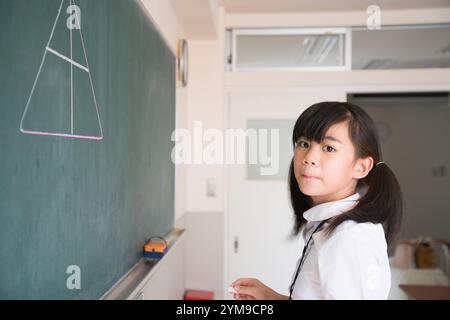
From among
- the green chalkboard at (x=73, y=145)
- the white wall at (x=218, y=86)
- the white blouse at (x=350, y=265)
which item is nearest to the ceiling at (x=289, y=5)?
the white wall at (x=218, y=86)

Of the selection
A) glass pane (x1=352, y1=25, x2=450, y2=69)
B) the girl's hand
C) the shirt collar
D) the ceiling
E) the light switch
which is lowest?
the girl's hand

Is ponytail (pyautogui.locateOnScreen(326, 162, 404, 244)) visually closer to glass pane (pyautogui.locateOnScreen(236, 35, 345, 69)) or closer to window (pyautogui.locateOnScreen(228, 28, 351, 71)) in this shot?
glass pane (pyautogui.locateOnScreen(236, 35, 345, 69))

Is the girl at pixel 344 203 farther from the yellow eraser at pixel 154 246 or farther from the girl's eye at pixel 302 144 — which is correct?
the yellow eraser at pixel 154 246

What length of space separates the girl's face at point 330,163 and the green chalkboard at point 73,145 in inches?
16.4

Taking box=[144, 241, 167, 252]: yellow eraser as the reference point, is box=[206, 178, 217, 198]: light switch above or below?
above

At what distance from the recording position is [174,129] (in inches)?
61.5

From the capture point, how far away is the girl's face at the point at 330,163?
40cm

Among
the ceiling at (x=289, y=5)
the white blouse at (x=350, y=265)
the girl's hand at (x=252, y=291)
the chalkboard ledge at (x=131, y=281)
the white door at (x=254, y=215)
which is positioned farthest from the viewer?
the white door at (x=254, y=215)

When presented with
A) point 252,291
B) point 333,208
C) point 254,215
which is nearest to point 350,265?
point 333,208

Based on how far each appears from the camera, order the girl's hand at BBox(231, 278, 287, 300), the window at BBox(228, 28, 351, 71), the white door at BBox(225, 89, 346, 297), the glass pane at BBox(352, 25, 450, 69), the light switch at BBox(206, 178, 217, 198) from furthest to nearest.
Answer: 1. the light switch at BBox(206, 178, 217, 198)
2. the window at BBox(228, 28, 351, 71)
3. the white door at BBox(225, 89, 346, 297)
4. the glass pane at BBox(352, 25, 450, 69)
5. the girl's hand at BBox(231, 278, 287, 300)

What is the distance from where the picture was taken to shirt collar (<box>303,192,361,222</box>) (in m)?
0.42

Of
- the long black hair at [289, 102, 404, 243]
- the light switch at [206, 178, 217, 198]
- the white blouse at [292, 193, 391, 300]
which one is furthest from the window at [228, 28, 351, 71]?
the white blouse at [292, 193, 391, 300]

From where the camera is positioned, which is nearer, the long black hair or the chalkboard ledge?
the long black hair
